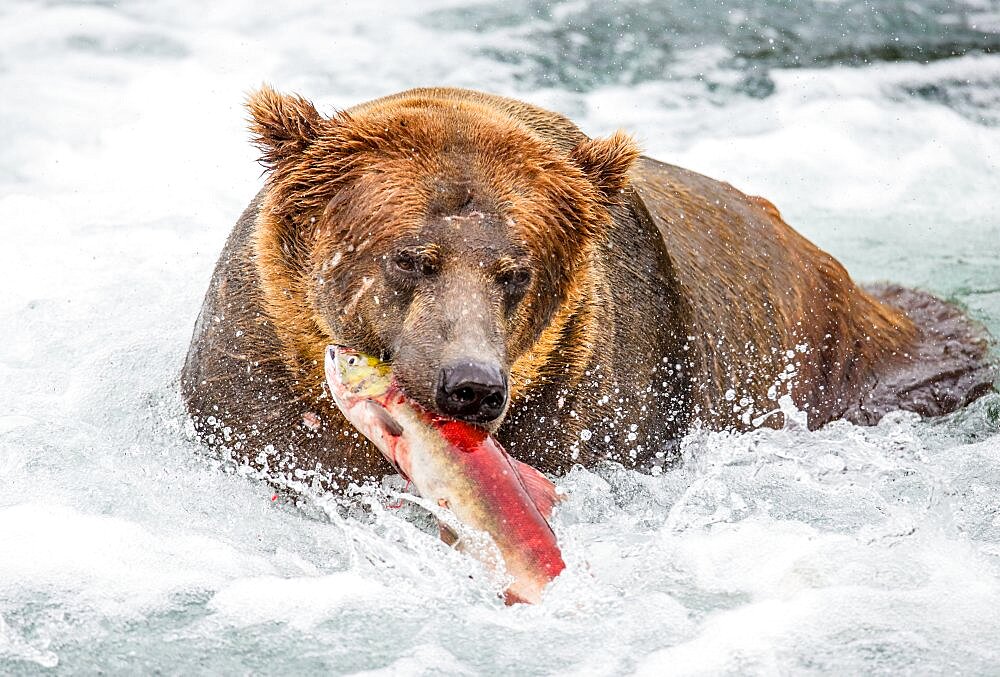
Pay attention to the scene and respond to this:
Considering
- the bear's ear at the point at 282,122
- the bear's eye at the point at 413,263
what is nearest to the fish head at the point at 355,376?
the bear's eye at the point at 413,263

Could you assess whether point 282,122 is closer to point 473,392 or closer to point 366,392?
point 366,392

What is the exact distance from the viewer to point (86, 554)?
15.1 feet

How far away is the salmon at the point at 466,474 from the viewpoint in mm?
4012

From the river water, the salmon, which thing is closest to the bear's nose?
the salmon

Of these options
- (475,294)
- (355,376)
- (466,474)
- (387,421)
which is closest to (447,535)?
(466,474)

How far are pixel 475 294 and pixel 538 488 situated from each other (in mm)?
649

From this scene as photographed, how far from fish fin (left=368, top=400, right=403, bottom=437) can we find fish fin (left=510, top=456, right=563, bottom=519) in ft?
1.18

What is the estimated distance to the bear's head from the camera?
4.48m

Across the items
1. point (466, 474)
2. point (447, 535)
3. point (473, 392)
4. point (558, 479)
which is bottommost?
point (558, 479)

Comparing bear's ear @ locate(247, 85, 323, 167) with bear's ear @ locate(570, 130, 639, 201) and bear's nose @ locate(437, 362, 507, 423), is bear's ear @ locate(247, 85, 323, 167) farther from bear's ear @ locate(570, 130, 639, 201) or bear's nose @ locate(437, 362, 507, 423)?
bear's nose @ locate(437, 362, 507, 423)

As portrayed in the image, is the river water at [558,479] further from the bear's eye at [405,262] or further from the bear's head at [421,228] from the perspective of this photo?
the bear's eye at [405,262]

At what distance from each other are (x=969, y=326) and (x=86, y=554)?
16.4ft

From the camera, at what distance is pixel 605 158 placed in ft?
16.6

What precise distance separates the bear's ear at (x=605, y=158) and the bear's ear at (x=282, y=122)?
95cm
